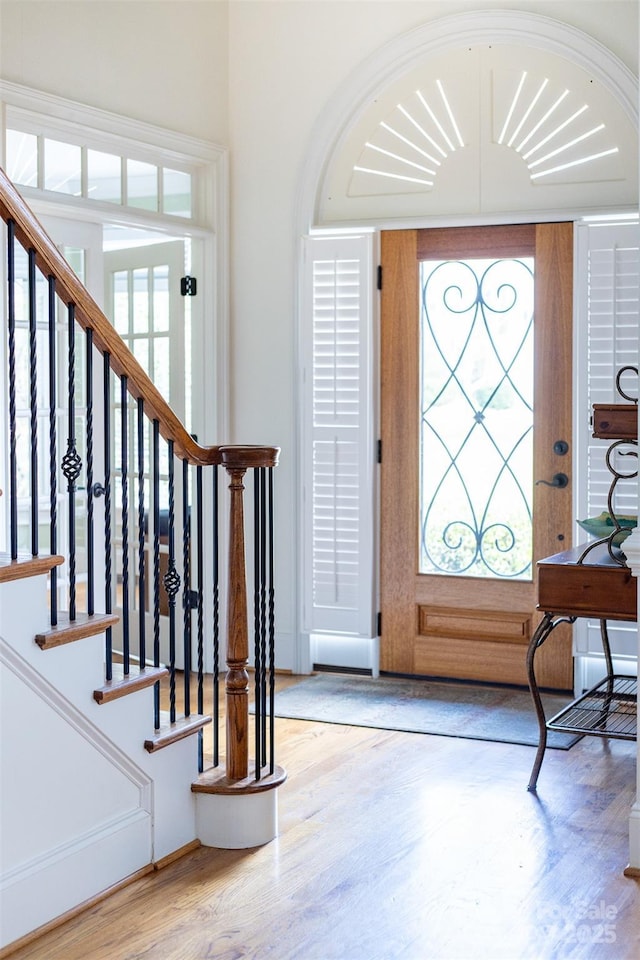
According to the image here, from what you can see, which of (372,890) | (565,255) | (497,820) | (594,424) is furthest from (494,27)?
(372,890)

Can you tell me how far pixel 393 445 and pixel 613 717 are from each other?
5.56 ft

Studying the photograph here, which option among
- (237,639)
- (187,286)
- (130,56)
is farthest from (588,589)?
(130,56)

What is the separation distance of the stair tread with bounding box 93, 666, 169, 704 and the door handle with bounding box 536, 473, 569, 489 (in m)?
2.42

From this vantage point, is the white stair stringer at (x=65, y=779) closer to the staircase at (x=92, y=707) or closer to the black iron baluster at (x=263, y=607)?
the staircase at (x=92, y=707)

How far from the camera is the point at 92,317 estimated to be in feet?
9.64

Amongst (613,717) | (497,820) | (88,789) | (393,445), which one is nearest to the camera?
(88,789)

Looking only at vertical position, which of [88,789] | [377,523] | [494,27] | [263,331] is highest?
[494,27]

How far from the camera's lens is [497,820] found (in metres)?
3.47

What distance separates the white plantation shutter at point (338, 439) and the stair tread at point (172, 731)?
6.93 ft

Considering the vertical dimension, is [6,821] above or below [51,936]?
above

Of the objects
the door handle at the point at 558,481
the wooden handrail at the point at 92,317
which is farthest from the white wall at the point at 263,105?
the wooden handrail at the point at 92,317

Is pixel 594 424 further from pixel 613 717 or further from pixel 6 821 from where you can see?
pixel 6 821

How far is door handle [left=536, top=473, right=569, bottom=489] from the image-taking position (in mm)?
4949

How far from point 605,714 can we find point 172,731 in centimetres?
172
